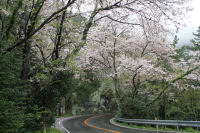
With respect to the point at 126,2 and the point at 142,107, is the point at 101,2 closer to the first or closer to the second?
the point at 126,2

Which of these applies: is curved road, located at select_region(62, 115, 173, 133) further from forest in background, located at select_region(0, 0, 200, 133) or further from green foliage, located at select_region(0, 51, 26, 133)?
green foliage, located at select_region(0, 51, 26, 133)

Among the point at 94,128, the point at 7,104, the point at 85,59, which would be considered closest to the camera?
the point at 7,104

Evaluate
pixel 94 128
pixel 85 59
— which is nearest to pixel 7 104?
pixel 94 128

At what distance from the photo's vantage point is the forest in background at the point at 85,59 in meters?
5.63

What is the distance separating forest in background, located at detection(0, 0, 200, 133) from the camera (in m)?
5.63

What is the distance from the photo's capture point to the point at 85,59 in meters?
19.0

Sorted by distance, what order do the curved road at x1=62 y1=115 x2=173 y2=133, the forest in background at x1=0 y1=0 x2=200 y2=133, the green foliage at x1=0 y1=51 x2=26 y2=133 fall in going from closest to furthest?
1. the green foliage at x1=0 y1=51 x2=26 y2=133
2. the forest in background at x1=0 y1=0 x2=200 y2=133
3. the curved road at x1=62 y1=115 x2=173 y2=133

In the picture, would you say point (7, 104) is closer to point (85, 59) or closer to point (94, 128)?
point (94, 128)

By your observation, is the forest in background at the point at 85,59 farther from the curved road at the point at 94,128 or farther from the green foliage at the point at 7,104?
the curved road at the point at 94,128

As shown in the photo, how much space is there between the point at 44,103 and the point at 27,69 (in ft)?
7.96

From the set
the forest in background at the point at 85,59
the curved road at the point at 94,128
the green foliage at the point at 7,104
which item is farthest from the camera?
the curved road at the point at 94,128

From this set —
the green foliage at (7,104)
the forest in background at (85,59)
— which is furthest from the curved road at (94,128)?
the green foliage at (7,104)

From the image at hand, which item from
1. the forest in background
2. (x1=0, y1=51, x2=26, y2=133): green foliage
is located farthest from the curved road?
(x1=0, y1=51, x2=26, y2=133): green foliage

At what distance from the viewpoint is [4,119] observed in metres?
4.96
